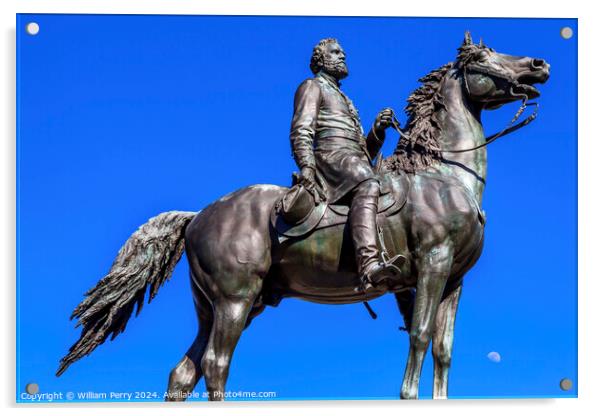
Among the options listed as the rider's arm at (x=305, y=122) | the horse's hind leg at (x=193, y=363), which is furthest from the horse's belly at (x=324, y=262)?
the horse's hind leg at (x=193, y=363)

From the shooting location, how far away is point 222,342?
19969 mm

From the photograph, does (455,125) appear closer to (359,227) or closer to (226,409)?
(359,227)

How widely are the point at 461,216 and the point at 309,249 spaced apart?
156 centimetres

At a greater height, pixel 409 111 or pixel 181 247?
pixel 409 111

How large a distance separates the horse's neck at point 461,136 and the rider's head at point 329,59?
42.1 inches

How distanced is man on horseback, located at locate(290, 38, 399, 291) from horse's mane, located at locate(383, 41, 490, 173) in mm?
251

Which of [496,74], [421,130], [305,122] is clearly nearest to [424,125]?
[421,130]

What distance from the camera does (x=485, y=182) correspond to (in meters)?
20.5

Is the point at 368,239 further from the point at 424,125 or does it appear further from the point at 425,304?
the point at 424,125

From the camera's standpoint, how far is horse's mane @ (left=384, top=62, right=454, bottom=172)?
805 inches

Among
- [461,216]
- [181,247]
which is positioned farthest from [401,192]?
[181,247]

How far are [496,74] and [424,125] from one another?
36.0 inches

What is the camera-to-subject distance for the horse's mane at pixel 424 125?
20.5 metres

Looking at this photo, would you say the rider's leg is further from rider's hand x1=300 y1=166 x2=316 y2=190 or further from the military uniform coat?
rider's hand x1=300 y1=166 x2=316 y2=190
